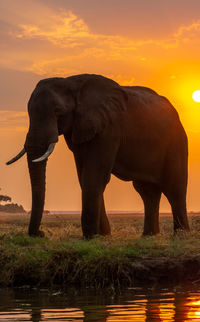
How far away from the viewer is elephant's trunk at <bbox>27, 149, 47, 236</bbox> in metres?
15.3

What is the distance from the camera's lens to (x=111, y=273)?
12.4 m

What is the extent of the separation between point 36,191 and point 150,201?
4.05 meters

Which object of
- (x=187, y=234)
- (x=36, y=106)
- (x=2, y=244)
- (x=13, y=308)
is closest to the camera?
(x=13, y=308)

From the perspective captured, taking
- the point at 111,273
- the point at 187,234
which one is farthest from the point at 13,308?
the point at 187,234

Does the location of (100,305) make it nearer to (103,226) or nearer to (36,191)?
(36,191)

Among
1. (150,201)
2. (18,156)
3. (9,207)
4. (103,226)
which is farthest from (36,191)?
(9,207)

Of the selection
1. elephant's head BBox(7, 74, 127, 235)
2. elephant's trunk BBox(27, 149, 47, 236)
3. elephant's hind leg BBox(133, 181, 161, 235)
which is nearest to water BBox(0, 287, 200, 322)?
elephant's trunk BBox(27, 149, 47, 236)

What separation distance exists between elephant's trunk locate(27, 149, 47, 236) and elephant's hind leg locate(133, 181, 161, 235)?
370 cm

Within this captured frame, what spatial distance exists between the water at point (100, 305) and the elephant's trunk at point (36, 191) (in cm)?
328

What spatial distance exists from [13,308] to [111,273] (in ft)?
9.13

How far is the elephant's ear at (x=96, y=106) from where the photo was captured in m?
15.3

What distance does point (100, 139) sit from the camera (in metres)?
15.6

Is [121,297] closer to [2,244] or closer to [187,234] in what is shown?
[2,244]

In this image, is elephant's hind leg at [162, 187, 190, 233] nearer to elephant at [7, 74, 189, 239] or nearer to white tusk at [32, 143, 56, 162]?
elephant at [7, 74, 189, 239]
